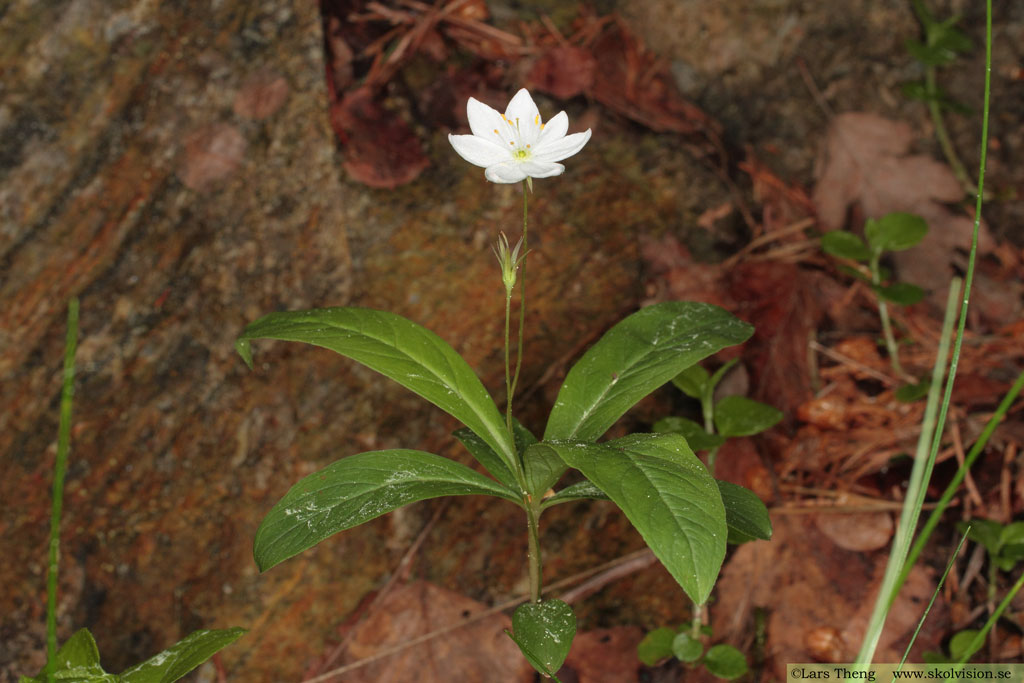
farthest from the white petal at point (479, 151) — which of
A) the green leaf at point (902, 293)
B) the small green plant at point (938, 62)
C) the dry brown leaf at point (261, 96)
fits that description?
the small green plant at point (938, 62)

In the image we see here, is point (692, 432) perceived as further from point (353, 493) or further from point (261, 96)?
point (261, 96)

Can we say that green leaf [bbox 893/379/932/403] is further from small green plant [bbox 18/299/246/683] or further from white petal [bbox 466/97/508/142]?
small green plant [bbox 18/299/246/683]

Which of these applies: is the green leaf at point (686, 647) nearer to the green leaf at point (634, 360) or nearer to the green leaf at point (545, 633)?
the green leaf at point (545, 633)

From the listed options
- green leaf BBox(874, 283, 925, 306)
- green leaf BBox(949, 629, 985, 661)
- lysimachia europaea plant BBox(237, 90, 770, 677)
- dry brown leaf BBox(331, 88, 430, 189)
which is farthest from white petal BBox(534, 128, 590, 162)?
green leaf BBox(949, 629, 985, 661)

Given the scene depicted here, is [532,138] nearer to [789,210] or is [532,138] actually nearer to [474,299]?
[474,299]

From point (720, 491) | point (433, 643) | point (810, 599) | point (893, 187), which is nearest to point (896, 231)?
point (893, 187)

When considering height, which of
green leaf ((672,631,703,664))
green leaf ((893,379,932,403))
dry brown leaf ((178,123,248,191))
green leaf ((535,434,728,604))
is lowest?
green leaf ((672,631,703,664))

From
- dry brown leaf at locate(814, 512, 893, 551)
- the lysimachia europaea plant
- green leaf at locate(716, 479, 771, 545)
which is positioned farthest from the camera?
dry brown leaf at locate(814, 512, 893, 551)
